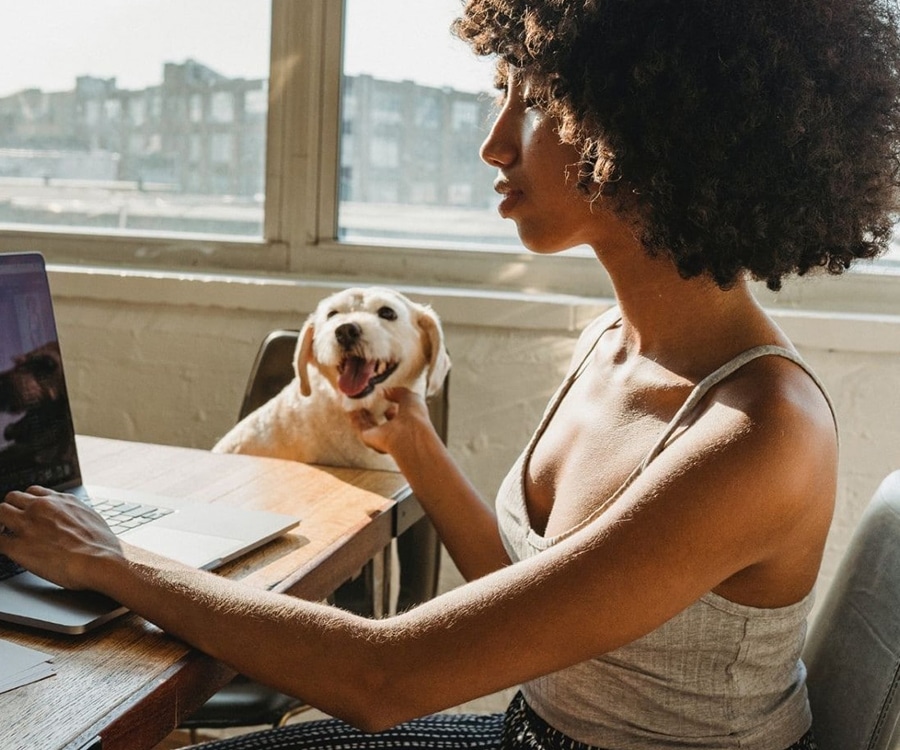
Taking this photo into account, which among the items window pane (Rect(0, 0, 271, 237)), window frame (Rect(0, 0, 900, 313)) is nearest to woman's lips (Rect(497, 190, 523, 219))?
window frame (Rect(0, 0, 900, 313))

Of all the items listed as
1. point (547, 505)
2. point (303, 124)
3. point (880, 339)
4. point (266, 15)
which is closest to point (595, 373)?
point (547, 505)

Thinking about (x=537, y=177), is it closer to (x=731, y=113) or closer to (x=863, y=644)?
(x=731, y=113)

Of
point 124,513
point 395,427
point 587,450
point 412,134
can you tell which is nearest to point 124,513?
point 124,513

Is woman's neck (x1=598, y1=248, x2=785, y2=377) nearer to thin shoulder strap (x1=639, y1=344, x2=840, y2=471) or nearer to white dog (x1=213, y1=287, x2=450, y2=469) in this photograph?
thin shoulder strap (x1=639, y1=344, x2=840, y2=471)

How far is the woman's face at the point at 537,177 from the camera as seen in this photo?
1.07 metres

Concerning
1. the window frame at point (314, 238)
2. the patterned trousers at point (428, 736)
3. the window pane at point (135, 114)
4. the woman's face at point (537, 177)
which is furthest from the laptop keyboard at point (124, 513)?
the window pane at point (135, 114)

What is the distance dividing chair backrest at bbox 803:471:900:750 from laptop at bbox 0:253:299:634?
24.7 inches

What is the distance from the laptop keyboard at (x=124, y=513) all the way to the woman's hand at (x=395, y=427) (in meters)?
0.33

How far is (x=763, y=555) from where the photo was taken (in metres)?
0.88

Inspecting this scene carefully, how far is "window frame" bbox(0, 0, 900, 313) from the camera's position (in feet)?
7.68

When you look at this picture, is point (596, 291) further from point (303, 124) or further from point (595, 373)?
point (595, 373)

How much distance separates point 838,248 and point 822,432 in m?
0.25

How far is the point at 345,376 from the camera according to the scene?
171 centimetres

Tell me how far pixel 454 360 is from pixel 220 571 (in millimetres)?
1153
